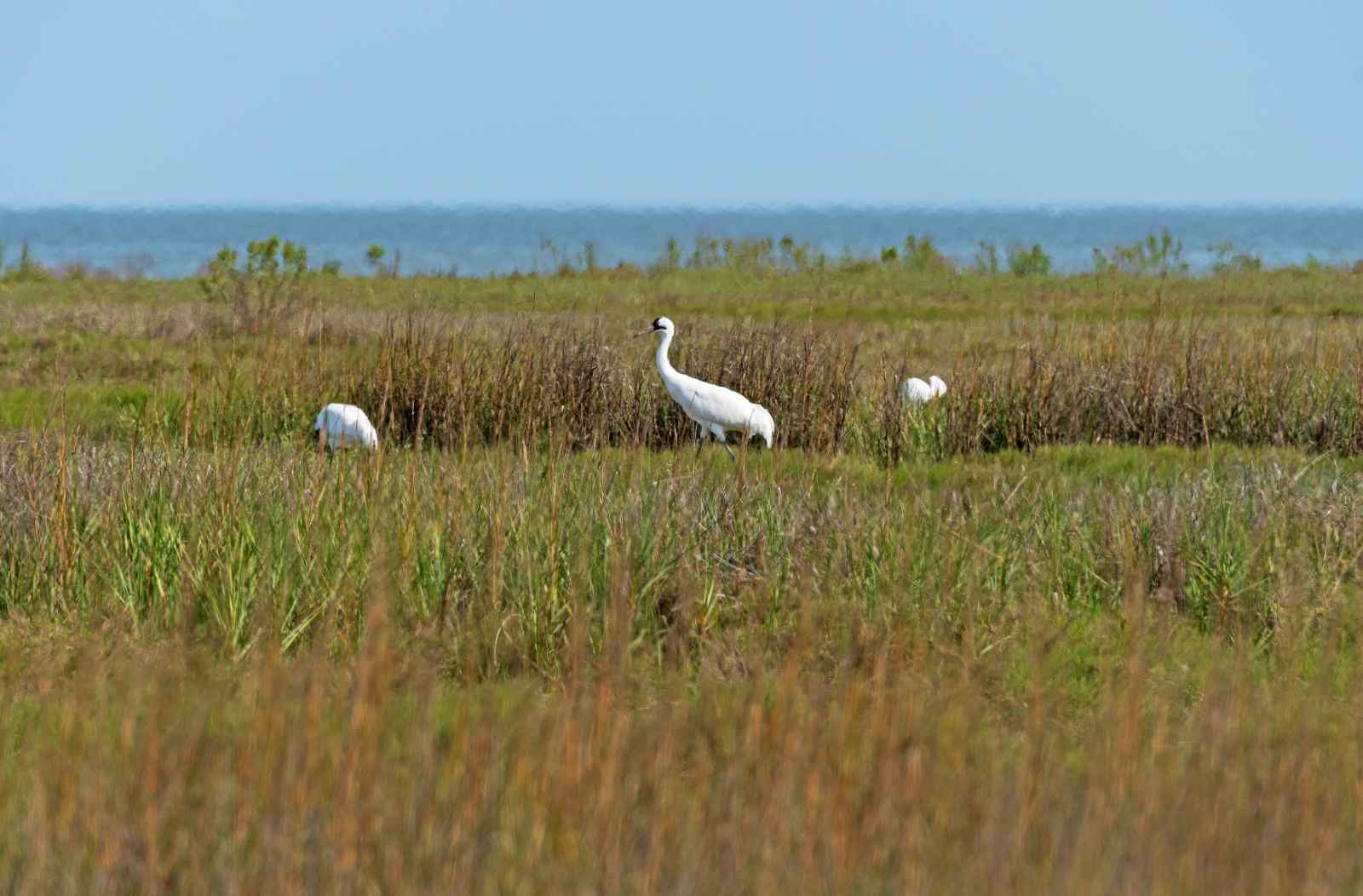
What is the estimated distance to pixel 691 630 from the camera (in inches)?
220

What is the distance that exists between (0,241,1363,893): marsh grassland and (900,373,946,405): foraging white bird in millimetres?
102

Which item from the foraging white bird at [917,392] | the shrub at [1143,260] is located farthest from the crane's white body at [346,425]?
the shrub at [1143,260]

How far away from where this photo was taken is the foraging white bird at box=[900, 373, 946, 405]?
10.7 metres

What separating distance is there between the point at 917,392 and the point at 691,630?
5.46 metres

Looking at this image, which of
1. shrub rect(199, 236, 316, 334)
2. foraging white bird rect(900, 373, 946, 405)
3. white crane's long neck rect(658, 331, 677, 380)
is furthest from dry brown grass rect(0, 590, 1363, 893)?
shrub rect(199, 236, 316, 334)

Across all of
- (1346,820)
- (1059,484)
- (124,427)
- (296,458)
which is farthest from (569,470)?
(124,427)

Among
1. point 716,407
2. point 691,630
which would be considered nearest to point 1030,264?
point 716,407

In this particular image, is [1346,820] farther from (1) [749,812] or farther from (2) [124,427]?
(2) [124,427]

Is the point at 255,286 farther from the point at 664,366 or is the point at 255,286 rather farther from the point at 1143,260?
the point at 1143,260

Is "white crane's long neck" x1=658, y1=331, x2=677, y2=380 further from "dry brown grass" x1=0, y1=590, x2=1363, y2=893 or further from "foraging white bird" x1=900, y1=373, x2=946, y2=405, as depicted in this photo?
"dry brown grass" x1=0, y1=590, x2=1363, y2=893

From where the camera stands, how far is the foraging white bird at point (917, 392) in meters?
10.7

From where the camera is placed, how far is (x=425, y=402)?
10.7 meters

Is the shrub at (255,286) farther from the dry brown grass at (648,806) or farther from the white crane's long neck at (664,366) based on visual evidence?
the dry brown grass at (648,806)

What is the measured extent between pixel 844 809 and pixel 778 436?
755 cm
